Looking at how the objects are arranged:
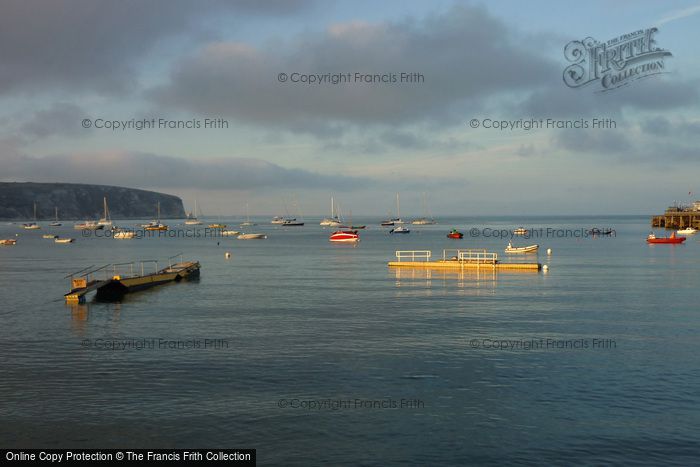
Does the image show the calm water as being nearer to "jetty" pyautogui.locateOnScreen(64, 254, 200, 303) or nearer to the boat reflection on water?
→ "jetty" pyautogui.locateOnScreen(64, 254, 200, 303)

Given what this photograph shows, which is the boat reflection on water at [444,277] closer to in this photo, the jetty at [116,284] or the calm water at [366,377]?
the calm water at [366,377]

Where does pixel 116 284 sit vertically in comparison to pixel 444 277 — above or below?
above

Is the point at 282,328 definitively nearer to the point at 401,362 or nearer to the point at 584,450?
the point at 401,362

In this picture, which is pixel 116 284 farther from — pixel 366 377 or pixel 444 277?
pixel 366 377

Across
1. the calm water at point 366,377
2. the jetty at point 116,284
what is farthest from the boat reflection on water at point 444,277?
the jetty at point 116,284

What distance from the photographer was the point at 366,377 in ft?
99.8

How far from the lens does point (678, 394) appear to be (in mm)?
27438

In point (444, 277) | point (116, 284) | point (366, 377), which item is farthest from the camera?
point (444, 277)

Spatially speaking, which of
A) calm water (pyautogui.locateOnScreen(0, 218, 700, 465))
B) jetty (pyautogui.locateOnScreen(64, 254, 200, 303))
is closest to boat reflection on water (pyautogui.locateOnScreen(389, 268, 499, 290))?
calm water (pyautogui.locateOnScreen(0, 218, 700, 465))

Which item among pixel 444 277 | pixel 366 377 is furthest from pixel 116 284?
pixel 366 377

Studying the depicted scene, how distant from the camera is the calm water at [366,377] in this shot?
73.3ft

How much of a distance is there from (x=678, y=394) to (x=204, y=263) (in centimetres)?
9107

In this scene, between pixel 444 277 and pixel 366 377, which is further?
pixel 444 277

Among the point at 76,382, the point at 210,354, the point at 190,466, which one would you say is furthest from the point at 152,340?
the point at 190,466
